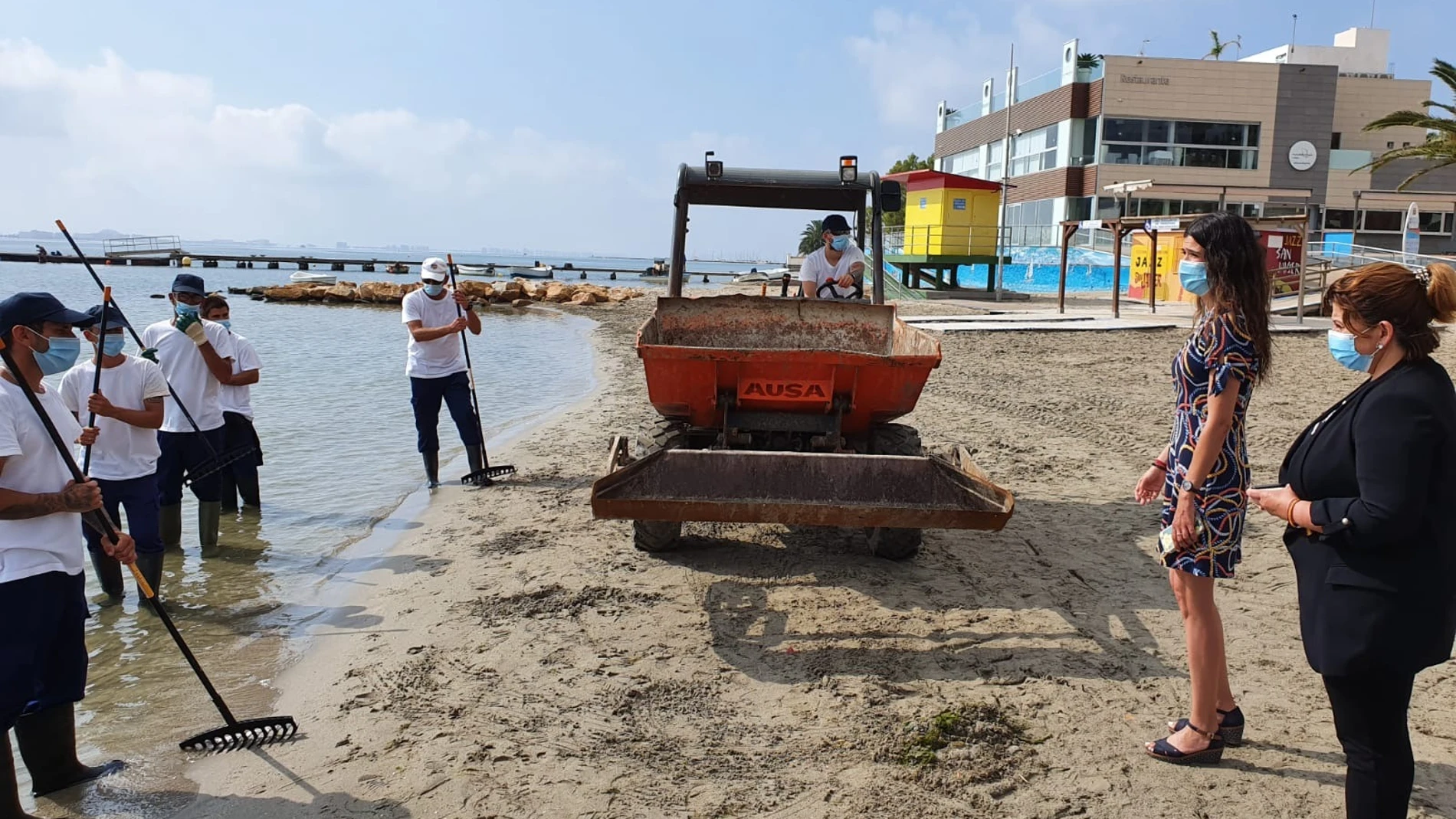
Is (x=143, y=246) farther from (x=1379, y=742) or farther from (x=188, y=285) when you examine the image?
(x=1379, y=742)

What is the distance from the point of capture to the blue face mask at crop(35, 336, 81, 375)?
119 inches

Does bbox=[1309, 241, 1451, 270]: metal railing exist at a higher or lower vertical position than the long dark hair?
higher

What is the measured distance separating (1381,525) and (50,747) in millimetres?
4199

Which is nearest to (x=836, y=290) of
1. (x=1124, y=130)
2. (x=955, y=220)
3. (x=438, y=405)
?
(x=438, y=405)

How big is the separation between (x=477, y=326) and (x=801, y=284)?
2738 mm

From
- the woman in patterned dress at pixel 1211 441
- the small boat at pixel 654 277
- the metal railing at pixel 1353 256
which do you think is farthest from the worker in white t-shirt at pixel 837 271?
the small boat at pixel 654 277

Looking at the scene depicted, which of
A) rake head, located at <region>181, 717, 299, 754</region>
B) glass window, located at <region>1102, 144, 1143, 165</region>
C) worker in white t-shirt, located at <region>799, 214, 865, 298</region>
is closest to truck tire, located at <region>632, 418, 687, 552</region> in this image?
worker in white t-shirt, located at <region>799, 214, 865, 298</region>

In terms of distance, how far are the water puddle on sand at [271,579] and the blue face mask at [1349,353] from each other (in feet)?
12.6

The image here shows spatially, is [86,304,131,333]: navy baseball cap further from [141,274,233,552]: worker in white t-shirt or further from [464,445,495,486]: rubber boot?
[464,445,495,486]: rubber boot

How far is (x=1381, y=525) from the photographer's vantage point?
229 cm

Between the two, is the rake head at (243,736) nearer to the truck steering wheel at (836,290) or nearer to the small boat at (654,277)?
the truck steering wheel at (836,290)

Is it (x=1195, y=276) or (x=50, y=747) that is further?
(x=50, y=747)

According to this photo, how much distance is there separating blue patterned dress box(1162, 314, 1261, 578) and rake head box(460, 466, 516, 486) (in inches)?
235

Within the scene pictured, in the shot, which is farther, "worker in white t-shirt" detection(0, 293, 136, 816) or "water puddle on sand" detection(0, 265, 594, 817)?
"water puddle on sand" detection(0, 265, 594, 817)
